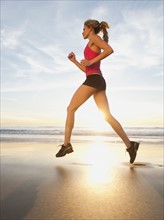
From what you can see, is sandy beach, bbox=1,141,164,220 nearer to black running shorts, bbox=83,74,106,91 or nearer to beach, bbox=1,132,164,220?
beach, bbox=1,132,164,220

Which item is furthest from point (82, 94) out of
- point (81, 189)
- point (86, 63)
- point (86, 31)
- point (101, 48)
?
point (81, 189)

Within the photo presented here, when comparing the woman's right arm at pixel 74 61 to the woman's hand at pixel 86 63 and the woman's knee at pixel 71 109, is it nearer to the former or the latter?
the woman's hand at pixel 86 63

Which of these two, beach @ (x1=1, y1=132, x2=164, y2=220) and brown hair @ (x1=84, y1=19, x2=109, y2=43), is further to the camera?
beach @ (x1=1, y1=132, x2=164, y2=220)

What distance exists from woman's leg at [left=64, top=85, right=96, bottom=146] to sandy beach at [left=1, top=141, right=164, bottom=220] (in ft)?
5.05

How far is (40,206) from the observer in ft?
16.6

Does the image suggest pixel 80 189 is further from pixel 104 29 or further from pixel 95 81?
pixel 104 29

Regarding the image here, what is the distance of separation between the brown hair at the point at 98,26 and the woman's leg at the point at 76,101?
634 mm

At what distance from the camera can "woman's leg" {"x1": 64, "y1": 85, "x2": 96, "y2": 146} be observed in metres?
3.61

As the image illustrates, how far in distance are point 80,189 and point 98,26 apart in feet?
10.7

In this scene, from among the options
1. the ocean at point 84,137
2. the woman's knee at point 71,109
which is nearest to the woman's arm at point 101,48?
the woman's knee at point 71,109

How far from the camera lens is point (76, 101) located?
3719 mm

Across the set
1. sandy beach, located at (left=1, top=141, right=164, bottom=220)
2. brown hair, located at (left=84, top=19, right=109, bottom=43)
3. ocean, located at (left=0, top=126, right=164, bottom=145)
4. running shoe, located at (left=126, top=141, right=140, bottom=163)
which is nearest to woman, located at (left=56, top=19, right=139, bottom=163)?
brown hair, located at (left=84, top=19, right=109, bottom=43)

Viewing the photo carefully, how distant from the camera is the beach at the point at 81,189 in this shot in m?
4.87

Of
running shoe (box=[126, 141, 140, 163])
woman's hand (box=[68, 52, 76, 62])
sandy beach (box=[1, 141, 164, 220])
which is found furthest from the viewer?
sandy beach (box=[1, 141, 164, 220])
